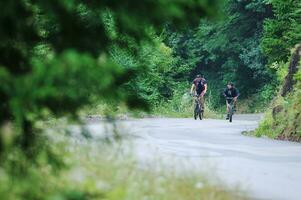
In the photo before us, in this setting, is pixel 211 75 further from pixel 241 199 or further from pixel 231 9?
pixel 241 199

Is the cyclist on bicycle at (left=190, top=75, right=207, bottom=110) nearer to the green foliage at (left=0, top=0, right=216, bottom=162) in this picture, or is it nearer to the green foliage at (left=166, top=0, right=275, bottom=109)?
the green foliage at (left=166, top=0, right=275, bottom=109)

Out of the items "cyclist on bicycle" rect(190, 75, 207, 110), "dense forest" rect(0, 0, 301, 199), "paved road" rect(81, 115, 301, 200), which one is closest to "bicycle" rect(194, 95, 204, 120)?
"cyclist on bicycle" rect(190, 75, 207, 110)

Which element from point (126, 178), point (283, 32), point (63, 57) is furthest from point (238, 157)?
point (283, 32)

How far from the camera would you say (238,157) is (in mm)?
13555

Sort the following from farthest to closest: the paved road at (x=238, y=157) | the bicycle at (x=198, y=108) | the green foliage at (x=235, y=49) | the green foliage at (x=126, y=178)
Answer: the green foliage at (x=235, y=49) → the bicycle at (x=198, y=108) → the paved road at (x=238, y=157) → the green foliage at (x=126, y=178)

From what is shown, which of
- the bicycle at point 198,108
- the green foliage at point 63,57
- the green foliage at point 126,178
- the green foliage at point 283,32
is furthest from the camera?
the bicycle at point 198,108

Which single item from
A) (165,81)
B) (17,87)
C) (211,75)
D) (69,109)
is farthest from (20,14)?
(211,75)

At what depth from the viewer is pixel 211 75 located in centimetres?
5809

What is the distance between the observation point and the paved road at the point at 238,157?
9430mm

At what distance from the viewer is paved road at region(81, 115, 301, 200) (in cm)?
943

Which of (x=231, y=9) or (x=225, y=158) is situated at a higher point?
(x=231, y=9)

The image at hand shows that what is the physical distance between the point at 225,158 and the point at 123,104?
969cm

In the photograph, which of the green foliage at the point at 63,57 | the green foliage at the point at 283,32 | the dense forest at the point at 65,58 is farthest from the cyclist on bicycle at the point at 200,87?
the green foliage at the point at 63,57

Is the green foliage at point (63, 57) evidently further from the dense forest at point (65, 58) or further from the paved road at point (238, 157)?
the paved road at point (238, 157)
